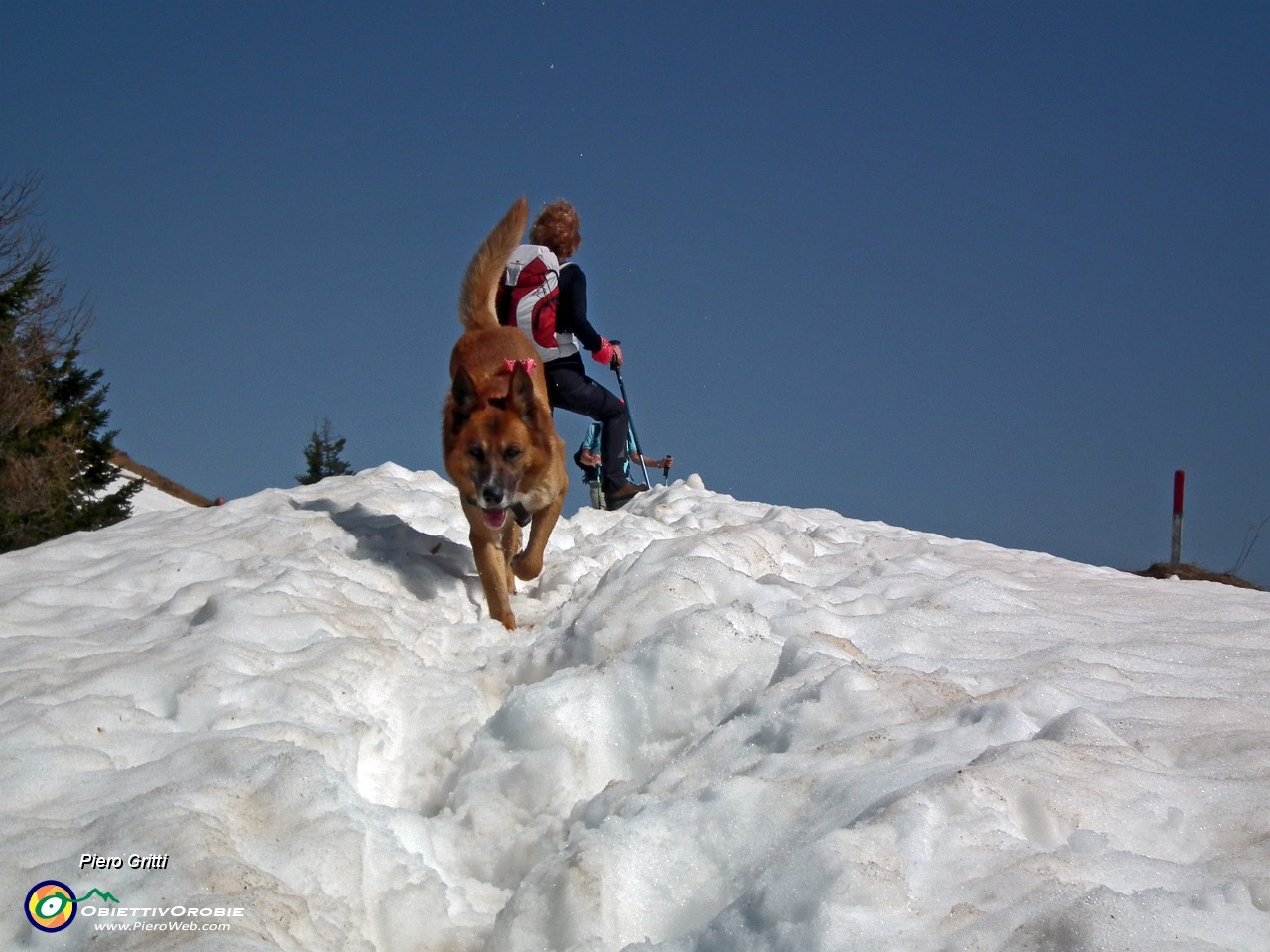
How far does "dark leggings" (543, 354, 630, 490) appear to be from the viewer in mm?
10367

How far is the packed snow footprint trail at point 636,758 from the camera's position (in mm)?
2844

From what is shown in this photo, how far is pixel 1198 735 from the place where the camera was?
3.97 m

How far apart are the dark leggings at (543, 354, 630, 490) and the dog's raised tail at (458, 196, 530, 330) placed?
1.43 m

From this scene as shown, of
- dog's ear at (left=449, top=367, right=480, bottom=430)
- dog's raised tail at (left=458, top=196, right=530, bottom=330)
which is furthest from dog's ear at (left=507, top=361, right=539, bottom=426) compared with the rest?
dog's raised tail at (left=458, top=196, right=530, bottom=330)

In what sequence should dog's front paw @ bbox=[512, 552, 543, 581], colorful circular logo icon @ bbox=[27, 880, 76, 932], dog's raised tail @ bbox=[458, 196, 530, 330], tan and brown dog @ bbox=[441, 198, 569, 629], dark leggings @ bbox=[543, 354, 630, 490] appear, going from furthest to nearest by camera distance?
dark leggings @ bbox=[543, 354, 630, 490] < dog's raised tail @ bbox=[458, 196, 530, 330] < dog's front paw @ bbox=[512, 552, 543, 581] < tan and brown dog @ bbox=[441, 198, 569, 629] < colorful circular logo icon @ bbox=[27, 880, 76, 932]

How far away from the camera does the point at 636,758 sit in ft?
13.9

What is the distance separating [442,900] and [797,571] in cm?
449

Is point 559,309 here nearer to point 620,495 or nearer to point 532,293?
point 532,293

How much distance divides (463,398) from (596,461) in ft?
19.5

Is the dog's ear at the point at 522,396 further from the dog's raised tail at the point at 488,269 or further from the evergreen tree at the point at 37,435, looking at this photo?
the evergreen tree at the point at 37,435

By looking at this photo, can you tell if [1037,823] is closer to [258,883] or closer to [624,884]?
[624,884]

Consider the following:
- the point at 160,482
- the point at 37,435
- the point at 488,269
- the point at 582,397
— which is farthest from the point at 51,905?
the point at 160,482

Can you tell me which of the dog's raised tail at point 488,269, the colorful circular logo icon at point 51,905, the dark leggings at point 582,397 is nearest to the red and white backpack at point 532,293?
the dark leggings at point 582,397

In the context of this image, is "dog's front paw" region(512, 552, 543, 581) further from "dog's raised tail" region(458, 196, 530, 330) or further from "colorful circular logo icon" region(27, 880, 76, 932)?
"colorful circular logo icon" region(27, 880, 76, 932)
